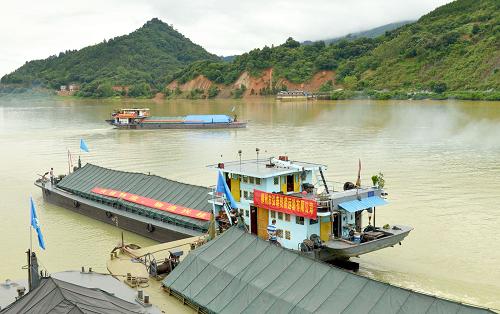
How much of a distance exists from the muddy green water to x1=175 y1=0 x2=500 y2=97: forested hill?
815 inches

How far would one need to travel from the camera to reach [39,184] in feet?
126

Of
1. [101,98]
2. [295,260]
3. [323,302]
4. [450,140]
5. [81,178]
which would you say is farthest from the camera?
[101,98]

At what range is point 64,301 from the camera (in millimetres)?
14508

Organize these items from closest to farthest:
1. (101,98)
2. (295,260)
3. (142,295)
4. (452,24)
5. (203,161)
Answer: (295,260), (142,295), (203,161), (452,24), (101,98)

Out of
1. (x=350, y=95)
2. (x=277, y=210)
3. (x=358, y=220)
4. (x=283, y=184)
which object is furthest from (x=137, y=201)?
(x=350, y=95)

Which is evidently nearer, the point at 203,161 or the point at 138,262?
the point at 138,262

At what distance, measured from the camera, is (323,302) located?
14.8 m

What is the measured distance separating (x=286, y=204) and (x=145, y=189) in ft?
40.2

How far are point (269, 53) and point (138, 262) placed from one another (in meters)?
152

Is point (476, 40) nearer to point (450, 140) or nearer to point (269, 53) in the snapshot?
point (269, 53)

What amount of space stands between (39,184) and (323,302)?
2883 centimetres

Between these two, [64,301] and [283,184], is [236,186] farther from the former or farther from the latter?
[64,301]

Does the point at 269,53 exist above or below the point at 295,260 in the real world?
above

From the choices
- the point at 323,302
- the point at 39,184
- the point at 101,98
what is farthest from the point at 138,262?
the point at 101,98
